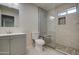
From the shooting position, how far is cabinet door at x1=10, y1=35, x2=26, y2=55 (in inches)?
74.0

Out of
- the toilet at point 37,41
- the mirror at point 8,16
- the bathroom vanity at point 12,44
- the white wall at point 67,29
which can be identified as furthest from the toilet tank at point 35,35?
the mirror at point 8,16

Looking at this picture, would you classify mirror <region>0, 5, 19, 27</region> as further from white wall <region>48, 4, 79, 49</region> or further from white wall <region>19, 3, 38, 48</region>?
white wall <region>48, 4, 79, 49</region>

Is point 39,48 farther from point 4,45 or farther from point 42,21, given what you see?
point 4,45

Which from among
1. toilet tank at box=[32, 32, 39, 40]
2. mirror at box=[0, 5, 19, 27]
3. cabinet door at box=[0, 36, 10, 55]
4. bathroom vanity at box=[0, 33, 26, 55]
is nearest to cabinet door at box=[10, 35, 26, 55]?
bathroom vanity at box=[0, 33, 26, 55]

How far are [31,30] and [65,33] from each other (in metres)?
1.18

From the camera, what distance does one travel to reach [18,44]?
1.99 meters

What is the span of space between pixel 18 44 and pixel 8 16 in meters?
0.86

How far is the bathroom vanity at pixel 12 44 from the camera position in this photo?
5.82 feet

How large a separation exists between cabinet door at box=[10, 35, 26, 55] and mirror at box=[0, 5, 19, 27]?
18.7 inches

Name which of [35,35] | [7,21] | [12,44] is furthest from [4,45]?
[35,35]

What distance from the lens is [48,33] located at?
7.57ft

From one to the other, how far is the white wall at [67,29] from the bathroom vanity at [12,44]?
2.99ft

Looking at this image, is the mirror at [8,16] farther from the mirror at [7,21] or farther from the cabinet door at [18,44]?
the cabinet door at [18,44]

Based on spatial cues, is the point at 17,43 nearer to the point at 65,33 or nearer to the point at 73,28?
the point at 65,33
